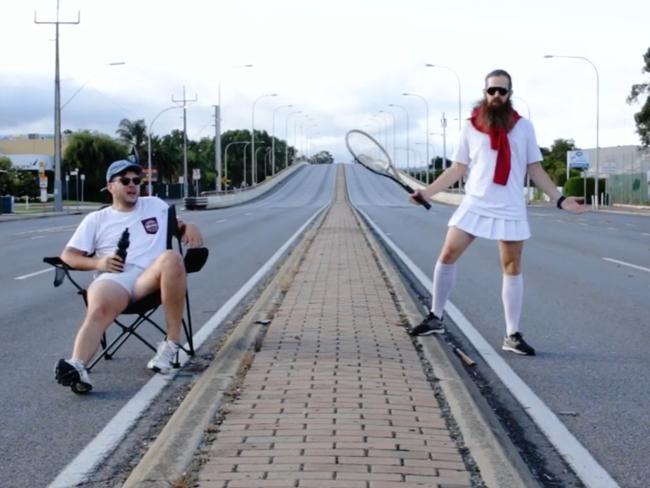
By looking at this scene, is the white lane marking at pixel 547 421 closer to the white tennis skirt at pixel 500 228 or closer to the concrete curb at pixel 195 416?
the white tennis skirt at pixel 500 228

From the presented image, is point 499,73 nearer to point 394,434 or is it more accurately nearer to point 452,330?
point 452,330

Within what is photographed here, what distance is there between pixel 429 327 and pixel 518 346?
75 cm

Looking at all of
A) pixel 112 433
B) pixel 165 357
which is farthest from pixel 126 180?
pixel 112 433

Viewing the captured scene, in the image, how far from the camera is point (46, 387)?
766 cm

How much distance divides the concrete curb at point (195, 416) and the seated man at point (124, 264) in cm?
55

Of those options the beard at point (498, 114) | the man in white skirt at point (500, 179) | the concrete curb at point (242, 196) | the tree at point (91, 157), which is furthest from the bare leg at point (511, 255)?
the tree at point (91, 157)

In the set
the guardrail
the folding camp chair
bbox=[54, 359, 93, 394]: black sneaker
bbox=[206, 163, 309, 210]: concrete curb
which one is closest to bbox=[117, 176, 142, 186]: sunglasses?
the folding camp chair

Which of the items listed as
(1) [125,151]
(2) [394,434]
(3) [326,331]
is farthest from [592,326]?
(1) [125,151]

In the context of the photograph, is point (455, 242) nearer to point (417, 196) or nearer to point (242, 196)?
point (417, 196)

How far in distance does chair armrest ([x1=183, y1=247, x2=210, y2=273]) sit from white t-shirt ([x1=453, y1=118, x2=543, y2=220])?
2017 mm

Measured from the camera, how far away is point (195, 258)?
825 cm

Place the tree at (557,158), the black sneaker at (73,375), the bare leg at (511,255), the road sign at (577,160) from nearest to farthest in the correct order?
the black sneaker at (73,375) < the bare leg at (511,255) < the road sign at (577,160) < the tree at (557,158)

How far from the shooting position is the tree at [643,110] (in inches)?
3137

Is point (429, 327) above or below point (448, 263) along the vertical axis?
below
